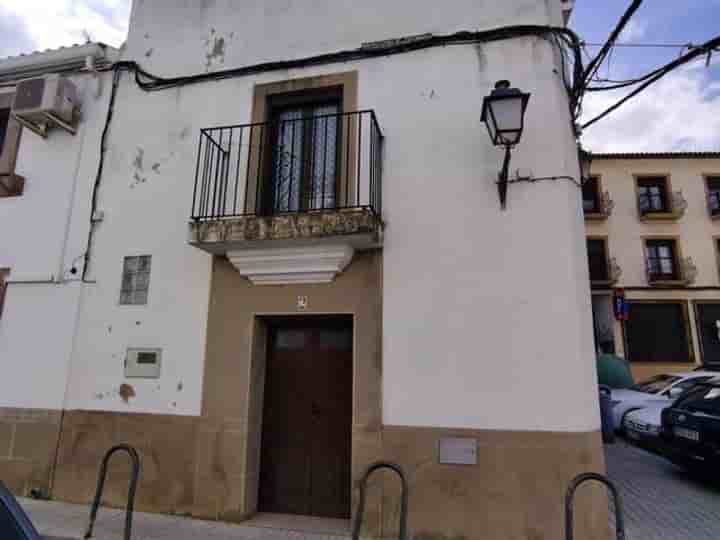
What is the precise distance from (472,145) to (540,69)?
3.70 ft

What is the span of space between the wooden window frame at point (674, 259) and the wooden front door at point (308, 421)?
1784 cm

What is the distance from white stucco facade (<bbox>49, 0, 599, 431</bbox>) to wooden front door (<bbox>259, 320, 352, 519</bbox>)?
2.36 ft

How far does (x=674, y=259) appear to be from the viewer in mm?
19016

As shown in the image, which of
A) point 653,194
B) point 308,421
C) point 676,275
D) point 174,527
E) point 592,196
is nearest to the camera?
point 174,527

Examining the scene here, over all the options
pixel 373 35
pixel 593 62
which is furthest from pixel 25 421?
pixel 593 62

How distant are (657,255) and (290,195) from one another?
1894 centimetres

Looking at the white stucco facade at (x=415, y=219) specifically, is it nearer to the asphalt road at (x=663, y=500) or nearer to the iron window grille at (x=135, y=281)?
the iron window grille at (x=135, y=281)

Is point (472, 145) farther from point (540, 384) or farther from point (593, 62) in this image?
point (540, 384)

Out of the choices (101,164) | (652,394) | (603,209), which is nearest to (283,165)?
(101,164)

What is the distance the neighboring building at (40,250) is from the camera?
5.50m

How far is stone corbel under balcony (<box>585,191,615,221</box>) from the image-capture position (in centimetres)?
1927

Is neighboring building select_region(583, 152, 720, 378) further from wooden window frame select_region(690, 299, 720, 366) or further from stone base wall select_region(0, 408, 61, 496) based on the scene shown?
stone base wall select_region(0, 408, 61, 496)

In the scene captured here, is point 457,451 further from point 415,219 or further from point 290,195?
point 290,195

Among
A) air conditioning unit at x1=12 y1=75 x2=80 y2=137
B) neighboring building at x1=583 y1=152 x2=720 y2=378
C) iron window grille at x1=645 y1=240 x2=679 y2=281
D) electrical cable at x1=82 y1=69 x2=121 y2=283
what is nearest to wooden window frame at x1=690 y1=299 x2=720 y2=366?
neighboring building at x1=583 y1=152 x2=720 y2=378
